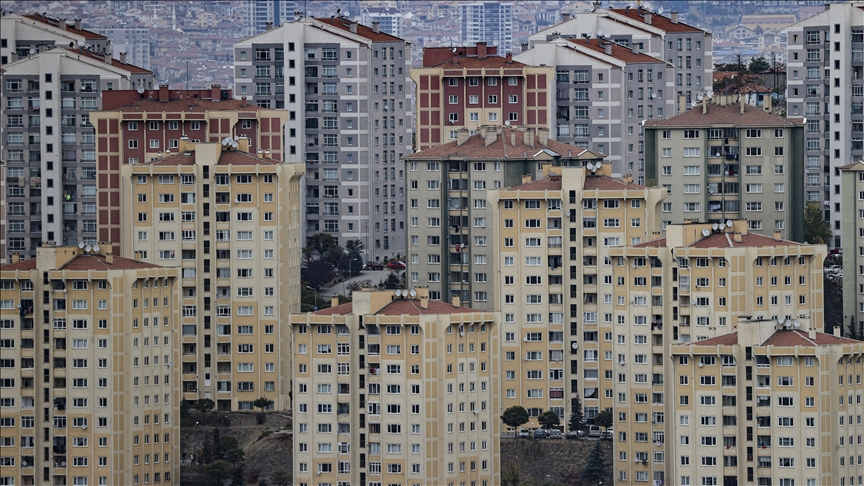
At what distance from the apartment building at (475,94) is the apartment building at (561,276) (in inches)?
1308

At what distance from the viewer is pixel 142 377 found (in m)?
140

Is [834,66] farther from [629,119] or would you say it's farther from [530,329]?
[530,329]

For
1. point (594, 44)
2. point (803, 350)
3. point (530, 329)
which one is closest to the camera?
point (803, 350)

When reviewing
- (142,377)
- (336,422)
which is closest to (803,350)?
(336,422)

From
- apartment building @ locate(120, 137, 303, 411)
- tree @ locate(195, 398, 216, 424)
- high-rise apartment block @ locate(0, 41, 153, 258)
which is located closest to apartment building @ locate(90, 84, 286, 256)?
high-rise apartment block @ locate(0, 41, 153, 258)

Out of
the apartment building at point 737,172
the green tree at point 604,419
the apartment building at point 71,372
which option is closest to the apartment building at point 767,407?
the green tree at point 604,419

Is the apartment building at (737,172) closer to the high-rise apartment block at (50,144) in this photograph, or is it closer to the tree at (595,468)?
the tree at (595,468)

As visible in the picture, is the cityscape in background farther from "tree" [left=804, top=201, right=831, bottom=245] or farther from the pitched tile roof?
"tree" [left=804, top=201, right=831, bottom=245]

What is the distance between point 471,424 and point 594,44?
6732 cm

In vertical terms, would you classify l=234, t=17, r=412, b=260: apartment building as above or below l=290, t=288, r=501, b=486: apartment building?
above

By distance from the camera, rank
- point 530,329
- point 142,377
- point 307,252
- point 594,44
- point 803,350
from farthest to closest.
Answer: point 594,44 → point 307,252 → point 530,329 → point 142,377 → point 803,350

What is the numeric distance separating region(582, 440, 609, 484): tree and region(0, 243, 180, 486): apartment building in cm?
1992

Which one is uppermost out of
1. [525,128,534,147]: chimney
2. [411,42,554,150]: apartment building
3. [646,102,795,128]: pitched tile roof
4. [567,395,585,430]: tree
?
[411,42,554,150]: apartment building

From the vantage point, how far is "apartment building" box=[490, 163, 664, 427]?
15025cm
